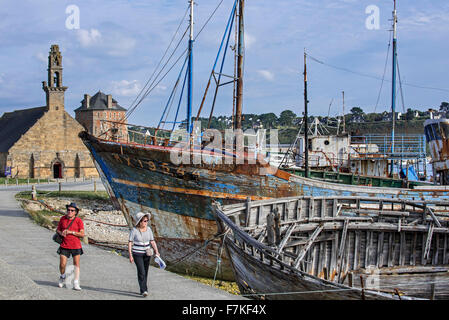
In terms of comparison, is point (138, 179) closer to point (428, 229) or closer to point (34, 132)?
point (428, 229)

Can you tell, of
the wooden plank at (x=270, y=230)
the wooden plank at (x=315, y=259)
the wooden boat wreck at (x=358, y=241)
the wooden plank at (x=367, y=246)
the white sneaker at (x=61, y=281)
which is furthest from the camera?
the wooden plank at (x=367, y=246)

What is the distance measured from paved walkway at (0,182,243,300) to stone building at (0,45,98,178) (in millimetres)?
39220

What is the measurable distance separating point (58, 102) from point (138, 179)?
39582 millimetres

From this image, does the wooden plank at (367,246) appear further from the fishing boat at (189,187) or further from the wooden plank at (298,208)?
the fishing boat at (189,187)

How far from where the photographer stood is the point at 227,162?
14914mm

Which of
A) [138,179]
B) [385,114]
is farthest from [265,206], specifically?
[385,114]

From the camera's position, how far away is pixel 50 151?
163ft

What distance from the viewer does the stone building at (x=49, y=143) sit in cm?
4769

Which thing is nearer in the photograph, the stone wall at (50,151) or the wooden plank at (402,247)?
the wooden plank at (402,247)

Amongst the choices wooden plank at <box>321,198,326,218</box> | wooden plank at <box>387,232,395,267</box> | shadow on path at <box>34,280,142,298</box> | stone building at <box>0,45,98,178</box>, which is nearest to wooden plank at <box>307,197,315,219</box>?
wooden plank at <box>321,198,326,218</box>

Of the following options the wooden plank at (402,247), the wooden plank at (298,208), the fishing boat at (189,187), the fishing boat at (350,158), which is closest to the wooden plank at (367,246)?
the wooden plank at (402,247)

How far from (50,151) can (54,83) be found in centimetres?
827
